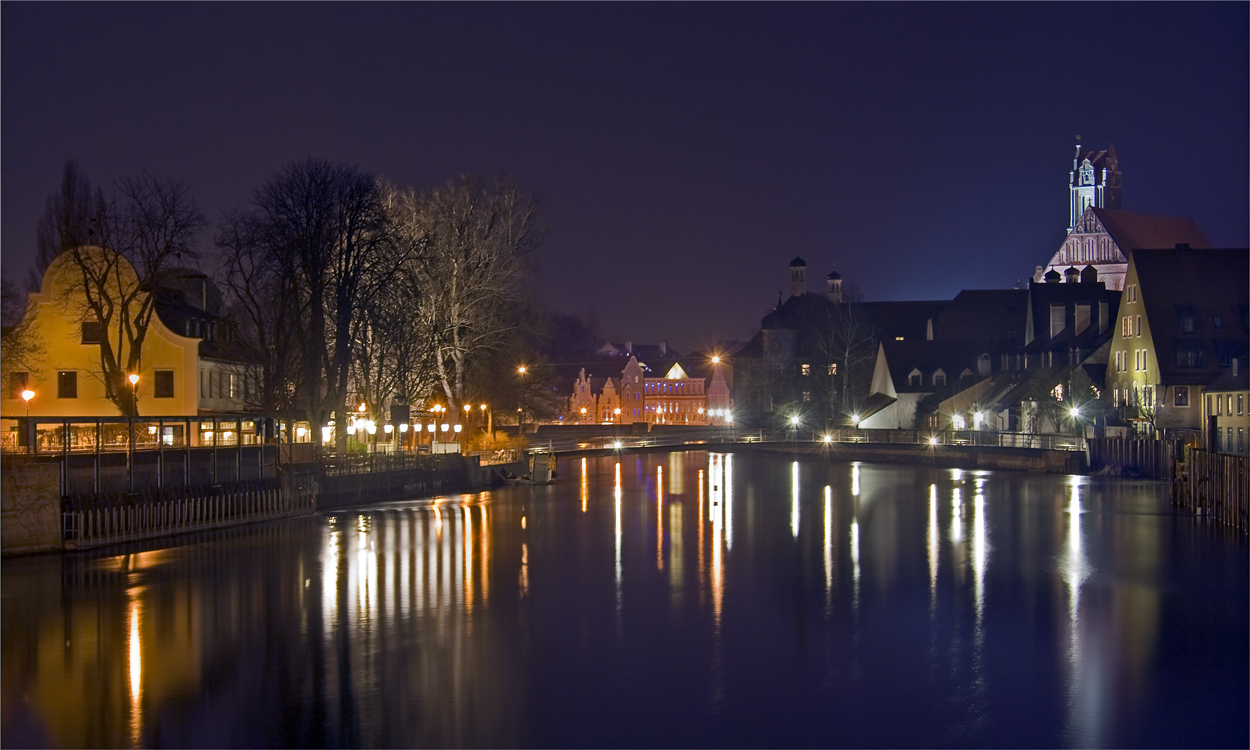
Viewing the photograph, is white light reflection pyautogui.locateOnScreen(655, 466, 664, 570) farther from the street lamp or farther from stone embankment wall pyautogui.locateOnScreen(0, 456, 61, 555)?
the street lamp

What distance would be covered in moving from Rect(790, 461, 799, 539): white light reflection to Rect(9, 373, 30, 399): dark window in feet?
96.9

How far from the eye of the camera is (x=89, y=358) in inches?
1871

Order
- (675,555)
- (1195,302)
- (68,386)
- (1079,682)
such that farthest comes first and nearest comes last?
1. (1195,302)
2. (68,386)
3. (675,555)
4. (1079,682)

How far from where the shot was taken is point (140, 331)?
4475 cm

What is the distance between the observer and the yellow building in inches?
1832

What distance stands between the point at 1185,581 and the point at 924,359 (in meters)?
63.5

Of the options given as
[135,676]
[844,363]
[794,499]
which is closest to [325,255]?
[794,499]

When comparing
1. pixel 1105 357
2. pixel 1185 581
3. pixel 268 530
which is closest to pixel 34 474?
pixel 268 530

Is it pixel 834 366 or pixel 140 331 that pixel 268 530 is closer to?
pixel 140 331

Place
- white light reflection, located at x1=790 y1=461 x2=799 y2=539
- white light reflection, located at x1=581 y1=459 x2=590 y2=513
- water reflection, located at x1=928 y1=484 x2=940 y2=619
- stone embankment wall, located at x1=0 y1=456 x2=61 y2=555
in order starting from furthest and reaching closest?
white light reflection, located at x1=581 y1=459 x2=590 y2=513 → white light reflection, located at x1=790 y1=461 x2=799 y2=539 → stone embankment wall, located at x1=0 y1=456 x2=61 y2=555 → water reflection, located at x1=928 y1=484 x2=940 y2=619

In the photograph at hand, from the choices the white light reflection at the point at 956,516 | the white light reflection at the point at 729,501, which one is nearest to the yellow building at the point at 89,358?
the white light reflection at the point at 729,501

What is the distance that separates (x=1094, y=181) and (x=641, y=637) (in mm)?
176727

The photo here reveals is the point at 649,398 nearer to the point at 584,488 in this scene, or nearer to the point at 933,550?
the point at 584,488

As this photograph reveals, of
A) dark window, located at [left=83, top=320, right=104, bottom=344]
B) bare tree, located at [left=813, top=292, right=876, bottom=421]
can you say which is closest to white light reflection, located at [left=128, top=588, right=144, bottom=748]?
dark window, located at [left=83, top=320, right=104, bottom=344]
